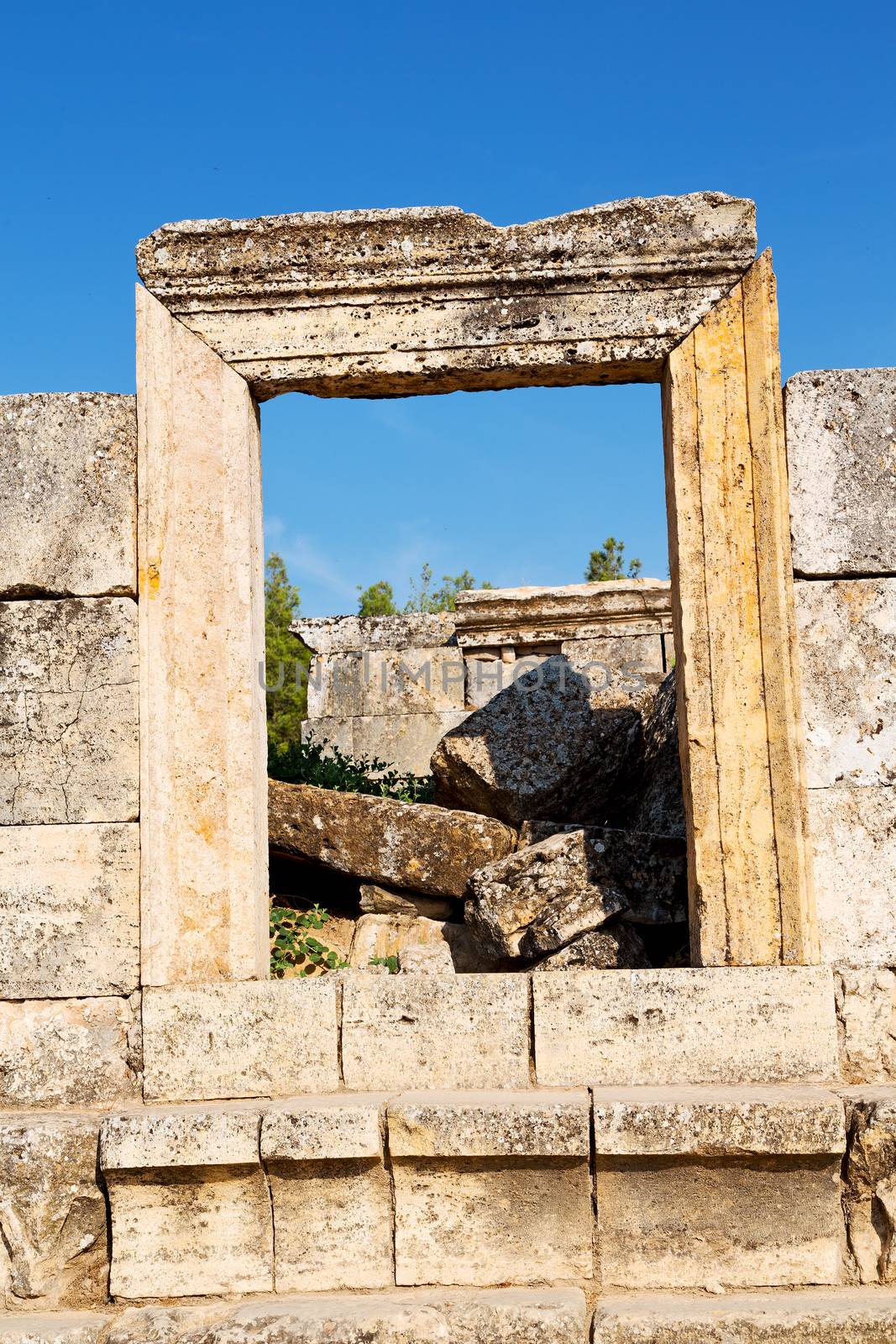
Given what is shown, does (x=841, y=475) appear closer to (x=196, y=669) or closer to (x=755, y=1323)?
(x=196, y=669)

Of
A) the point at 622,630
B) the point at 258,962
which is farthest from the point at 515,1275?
the point at 622,630

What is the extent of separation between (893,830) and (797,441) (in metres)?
1.42

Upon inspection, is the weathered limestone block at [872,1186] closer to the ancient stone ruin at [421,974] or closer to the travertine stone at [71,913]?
the ancient stone ruin at [421,974]

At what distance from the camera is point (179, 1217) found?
3889mm

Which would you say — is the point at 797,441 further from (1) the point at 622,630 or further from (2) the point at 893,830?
(1) the point at 622,630

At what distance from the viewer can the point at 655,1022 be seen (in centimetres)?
405

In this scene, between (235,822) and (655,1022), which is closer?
(655,1022)

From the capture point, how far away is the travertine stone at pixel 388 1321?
138 inches

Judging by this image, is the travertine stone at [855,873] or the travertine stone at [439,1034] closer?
the travertine stone at [439,1034]

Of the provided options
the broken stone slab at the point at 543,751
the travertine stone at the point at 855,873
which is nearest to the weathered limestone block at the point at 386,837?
the broken stone slab at the point at 543,751

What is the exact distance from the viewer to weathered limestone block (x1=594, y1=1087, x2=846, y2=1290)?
3.70 m

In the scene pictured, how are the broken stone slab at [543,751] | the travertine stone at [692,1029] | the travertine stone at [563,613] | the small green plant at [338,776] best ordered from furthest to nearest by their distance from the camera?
the travertine stone at [563,613], the small green plant at [338,776], the broken stone slab at [543,751], the travertine stone at [692,1029]

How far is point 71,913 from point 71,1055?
1.59ft

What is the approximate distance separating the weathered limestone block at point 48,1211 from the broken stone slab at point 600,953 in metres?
1.89
